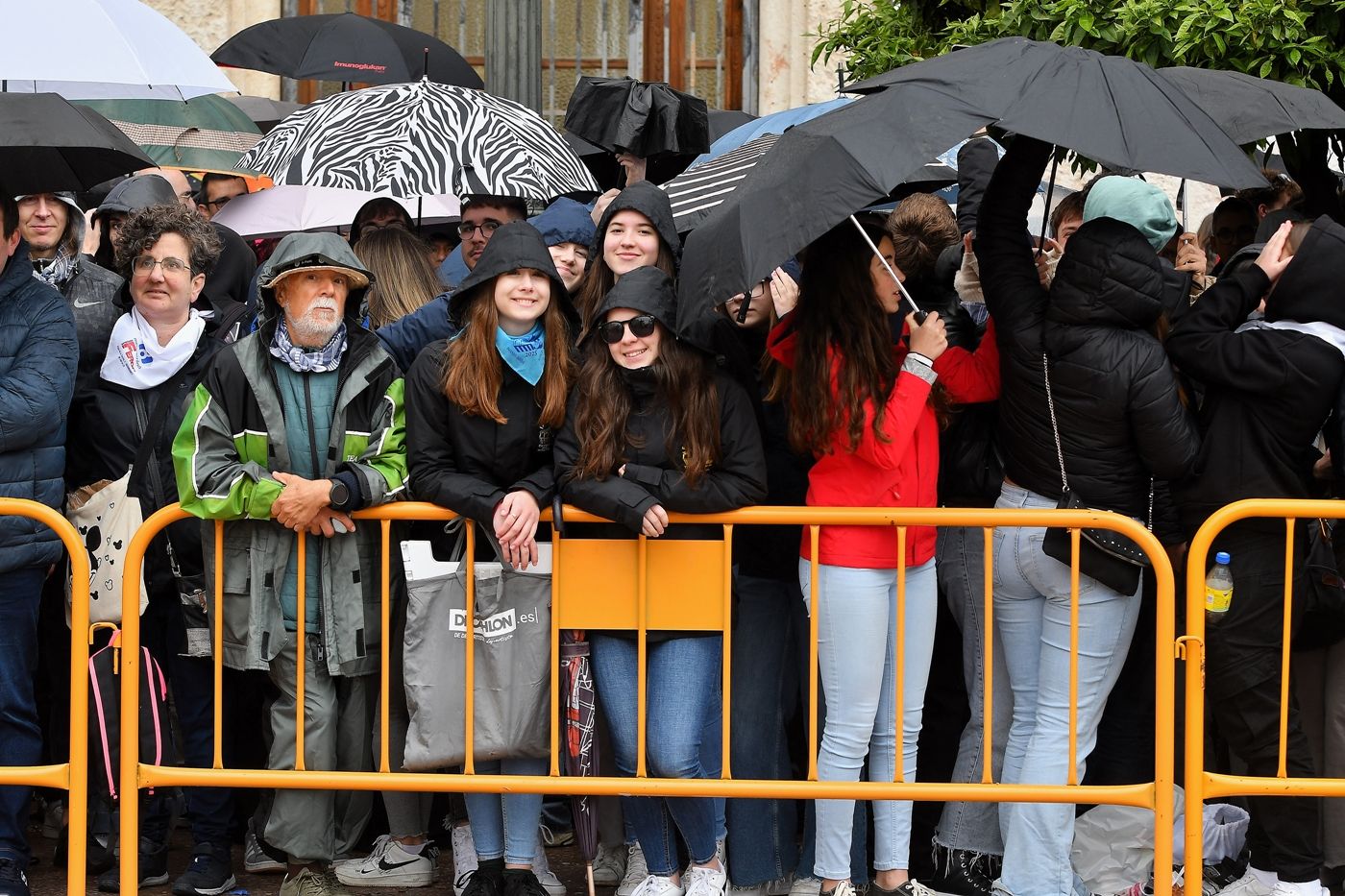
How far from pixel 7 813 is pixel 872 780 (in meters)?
2.79

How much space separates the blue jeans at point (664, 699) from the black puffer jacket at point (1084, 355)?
1174 mm

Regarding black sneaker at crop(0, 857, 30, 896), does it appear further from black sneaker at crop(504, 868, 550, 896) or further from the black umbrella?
the black umbrella

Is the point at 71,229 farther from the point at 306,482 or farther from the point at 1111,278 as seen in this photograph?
the point at 1111,278

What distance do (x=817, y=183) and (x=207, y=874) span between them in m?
3.10

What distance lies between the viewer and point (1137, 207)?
16.6 ft

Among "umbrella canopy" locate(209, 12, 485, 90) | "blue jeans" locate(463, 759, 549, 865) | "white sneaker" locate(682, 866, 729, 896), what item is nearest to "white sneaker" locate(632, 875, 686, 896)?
"white sneaker" locate(682, 866, 729, 896)

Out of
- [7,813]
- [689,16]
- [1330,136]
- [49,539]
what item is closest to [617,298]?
[49,539]

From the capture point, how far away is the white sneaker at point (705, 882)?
17.5 ft

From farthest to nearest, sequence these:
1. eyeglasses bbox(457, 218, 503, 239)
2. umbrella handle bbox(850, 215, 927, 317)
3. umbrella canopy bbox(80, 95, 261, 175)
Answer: umbrella canopy bbox(80, 95, 261, 175), eyeglasses bbox(457, 218, 503, 239), umbrella handle bbox(850, 215, 927, 317)

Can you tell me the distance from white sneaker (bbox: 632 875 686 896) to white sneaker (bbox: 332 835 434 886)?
0.80 m

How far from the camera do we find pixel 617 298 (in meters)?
5.16

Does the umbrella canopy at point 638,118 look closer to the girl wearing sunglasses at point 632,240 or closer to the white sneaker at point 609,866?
the girl wearing sunglasses at point 632,240

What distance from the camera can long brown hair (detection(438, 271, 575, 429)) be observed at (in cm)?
520

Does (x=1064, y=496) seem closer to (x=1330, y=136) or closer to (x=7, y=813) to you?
(x=1330, y=136)
